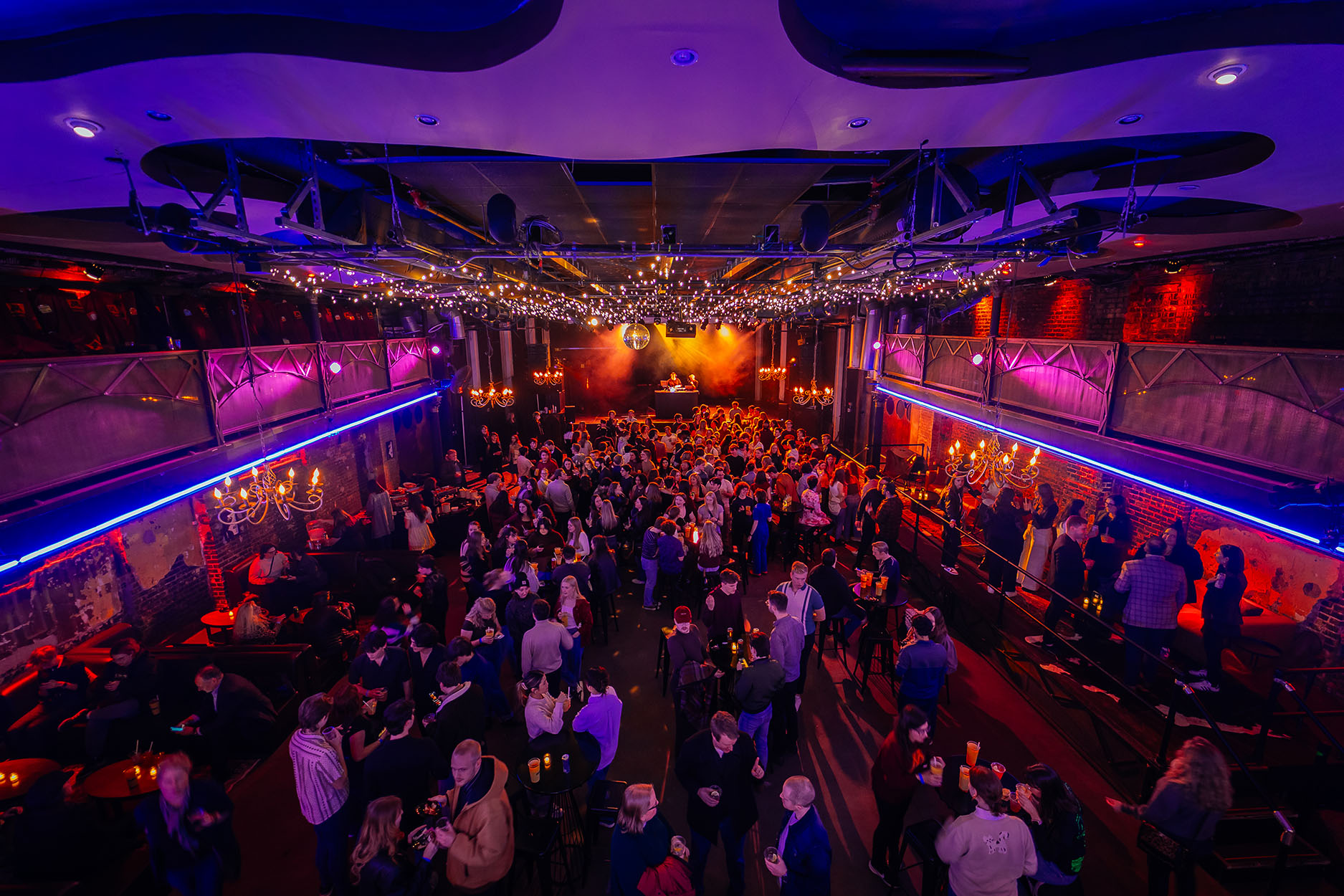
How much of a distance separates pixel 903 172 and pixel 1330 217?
3663 mm

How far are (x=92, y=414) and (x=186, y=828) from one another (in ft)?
11.8

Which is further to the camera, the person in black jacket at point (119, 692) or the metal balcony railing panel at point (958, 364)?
the metal balcony railing panel at point (958, 364)

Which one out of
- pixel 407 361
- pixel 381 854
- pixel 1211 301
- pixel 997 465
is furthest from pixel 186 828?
pixel 1211 301

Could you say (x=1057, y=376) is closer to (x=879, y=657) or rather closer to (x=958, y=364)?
(x=958, y=364)

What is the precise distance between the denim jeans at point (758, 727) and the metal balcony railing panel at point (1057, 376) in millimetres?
5375

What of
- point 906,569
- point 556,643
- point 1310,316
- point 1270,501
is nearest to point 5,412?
point 556,643

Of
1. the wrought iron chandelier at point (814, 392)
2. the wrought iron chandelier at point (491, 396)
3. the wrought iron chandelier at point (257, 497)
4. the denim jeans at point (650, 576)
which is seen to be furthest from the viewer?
the wrought iron chandelier at point (814, 392)

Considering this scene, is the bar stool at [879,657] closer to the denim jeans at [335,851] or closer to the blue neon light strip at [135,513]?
the denim jeans at [335,851]

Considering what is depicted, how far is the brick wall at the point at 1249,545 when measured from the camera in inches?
209

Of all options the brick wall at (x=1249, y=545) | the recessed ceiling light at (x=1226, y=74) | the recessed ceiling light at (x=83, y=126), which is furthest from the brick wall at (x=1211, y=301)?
the recessed ceiling light at (x=83, y=126)

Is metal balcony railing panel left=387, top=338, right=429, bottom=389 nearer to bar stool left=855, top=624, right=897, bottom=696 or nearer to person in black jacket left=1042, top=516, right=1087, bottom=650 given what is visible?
bar stool left=855, top=624, right=897, bottom=696

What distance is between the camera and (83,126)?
2.68 metres

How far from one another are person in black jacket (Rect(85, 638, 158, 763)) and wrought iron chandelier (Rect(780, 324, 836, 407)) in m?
15.7

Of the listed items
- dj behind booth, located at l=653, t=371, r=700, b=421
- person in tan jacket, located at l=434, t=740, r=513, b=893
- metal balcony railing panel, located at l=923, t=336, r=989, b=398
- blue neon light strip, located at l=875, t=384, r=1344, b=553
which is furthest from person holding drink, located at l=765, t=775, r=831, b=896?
dj behind booth, located at l=653, t=371, r=700, b=421
